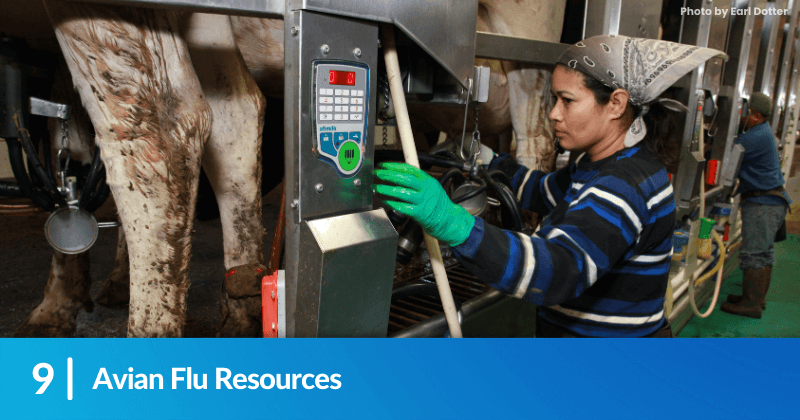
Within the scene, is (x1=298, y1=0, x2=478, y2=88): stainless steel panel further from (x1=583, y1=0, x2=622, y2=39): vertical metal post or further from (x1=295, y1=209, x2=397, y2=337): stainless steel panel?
(x1=583, y1=0, x2=622, y2=39): vertical metal post

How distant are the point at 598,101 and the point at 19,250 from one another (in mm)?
2863

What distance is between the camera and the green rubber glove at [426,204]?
76cm

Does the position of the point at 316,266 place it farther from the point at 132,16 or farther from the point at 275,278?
the point at 132,16

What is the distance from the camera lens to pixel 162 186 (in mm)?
928

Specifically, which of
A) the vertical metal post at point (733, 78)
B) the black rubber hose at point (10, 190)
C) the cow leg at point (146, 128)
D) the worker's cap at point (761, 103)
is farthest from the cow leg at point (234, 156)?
the worker's cap at point (761, 103)

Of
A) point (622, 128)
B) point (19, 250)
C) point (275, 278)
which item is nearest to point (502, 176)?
point (622, 128)

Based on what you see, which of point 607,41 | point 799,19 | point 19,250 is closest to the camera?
point 607,41

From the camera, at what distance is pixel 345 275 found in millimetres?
738

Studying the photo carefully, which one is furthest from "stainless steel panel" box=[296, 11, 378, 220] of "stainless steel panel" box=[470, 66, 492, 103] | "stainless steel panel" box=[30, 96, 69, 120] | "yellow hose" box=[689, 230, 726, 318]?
"yellow hose" box=[689, 230, 726, 318]

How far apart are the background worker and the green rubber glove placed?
2.66m

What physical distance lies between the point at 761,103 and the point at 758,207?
1.93ft

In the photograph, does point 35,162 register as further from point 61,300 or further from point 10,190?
point 61,300

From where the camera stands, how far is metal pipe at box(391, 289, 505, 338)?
3.54ft

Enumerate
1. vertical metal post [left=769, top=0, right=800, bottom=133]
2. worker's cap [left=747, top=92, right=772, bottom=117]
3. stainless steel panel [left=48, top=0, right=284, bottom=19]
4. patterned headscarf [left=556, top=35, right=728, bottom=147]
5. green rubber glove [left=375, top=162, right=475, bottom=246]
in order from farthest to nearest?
vertical metal post [left=769, top=0, right=800, bottom=133], worker's cap [left=747, top=92, right=772, bottom=117], patterned headscarf [left=556, top=35, right=728, bottom=147], green rubber glove [left=375, top=162, right=475, bottom=246], stainless steel panel [left=48, top=0, right=284, bottom=19]
